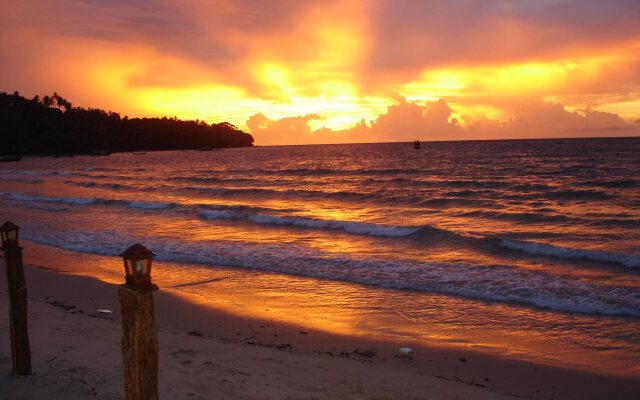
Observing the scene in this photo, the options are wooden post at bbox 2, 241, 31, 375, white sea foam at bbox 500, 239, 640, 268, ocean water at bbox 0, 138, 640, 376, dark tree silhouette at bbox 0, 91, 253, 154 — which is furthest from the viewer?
dark tree silhouette at bbox 0, 91, 253, 154

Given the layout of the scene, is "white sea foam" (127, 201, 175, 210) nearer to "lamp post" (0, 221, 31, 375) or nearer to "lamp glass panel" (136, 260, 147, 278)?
"lamp post" (0, 221, 31, 375)

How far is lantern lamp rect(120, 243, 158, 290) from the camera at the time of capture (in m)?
3.54

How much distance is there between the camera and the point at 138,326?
11.8ft

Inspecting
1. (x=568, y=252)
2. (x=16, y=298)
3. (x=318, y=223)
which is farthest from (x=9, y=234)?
(x=318, y=223)

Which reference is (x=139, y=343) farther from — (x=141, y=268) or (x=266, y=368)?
(x=266, y=368)

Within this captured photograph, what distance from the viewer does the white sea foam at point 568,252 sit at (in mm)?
14039

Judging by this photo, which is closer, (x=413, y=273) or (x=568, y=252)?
(x=413, y=273)

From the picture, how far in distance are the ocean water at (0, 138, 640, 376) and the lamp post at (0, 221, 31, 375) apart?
5632mm

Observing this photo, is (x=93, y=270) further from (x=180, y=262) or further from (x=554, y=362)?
(x=554, y=362)

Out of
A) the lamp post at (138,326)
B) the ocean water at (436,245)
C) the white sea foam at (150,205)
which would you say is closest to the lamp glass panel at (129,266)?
the lamp post at (138,326)

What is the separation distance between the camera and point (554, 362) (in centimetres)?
751

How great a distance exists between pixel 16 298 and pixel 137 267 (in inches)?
123

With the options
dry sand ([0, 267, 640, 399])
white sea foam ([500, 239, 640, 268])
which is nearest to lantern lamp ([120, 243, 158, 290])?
dry sand ([0, 267, 640, 399])

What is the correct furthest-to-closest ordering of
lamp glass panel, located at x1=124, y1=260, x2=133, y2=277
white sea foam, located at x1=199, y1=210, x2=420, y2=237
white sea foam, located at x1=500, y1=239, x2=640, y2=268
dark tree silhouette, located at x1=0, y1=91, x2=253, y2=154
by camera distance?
dark tree silhouette, located at x1=0, y1=91, x2=253, y2=154, white sea foam, located at x1=199, y1=210, x2=420, y2=237, white sea foam, located at x1=500, y1=239, x2=640, y2=268, lamp glass panel, located at x1=124, y1=260, x2=133, y2=277
